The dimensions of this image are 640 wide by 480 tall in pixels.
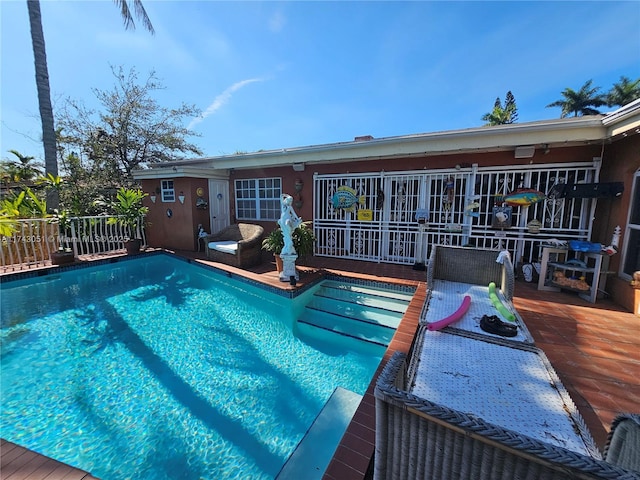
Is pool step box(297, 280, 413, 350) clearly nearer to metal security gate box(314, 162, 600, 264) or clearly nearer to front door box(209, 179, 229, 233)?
metal security gate box(314, 162, 600, 264)

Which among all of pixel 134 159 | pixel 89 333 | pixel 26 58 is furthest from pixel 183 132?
pixel 89 333

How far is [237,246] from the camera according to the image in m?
6.78

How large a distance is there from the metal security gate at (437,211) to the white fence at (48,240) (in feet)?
22.9

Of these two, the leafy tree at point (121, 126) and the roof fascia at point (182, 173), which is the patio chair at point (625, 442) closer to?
the roof fascia at point (182, 173)

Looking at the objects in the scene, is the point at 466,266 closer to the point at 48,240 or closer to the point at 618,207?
the point at 618,207

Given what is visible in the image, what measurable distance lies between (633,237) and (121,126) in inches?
695

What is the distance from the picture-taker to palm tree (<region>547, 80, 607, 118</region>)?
2164 cm

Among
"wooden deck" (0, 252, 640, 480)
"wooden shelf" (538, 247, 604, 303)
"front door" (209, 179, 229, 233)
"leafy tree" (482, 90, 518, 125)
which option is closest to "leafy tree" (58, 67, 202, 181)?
"front door" (209, 179, 229, 233)

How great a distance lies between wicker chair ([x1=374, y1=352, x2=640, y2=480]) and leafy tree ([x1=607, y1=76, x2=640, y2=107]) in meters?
31.9

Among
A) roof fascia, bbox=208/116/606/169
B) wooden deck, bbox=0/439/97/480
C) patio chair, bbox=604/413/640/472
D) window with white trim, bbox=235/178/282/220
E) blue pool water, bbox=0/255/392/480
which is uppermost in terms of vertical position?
roof fascia, bbox=208/116/606/169

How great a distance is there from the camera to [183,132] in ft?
46.6

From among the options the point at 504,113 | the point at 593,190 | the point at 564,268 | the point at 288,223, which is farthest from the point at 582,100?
the point at 288,223

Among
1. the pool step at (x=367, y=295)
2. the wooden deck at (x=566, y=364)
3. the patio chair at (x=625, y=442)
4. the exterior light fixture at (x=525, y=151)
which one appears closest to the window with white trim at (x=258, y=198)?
the wooden deck at (x=566, y=364)

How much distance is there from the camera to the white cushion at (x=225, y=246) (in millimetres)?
6918
